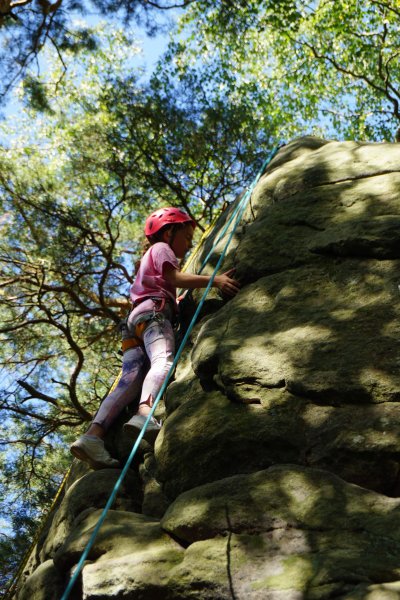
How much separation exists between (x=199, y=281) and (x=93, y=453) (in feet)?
4.08

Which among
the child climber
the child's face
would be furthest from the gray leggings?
the child's face

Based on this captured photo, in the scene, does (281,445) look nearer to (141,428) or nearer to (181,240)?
(141,428)

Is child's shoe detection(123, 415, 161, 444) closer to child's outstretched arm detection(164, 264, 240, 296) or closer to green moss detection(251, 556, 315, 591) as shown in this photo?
child's outstretched arm detection(164, 264, 240, 296)

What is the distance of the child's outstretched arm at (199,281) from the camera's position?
3.93m

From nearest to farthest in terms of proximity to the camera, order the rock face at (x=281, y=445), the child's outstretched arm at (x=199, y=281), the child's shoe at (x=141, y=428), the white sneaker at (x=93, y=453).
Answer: the rock face at (x=281, y=445)
the child's shoe at (x=141, y=428)
the white sneaker at (x=93, y=453)
the child's outstretched arm at (x=199, y=281)

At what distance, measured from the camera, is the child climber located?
11.9 ft

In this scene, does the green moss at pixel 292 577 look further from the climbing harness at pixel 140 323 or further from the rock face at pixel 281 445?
the climbing harness at pixel 140 323

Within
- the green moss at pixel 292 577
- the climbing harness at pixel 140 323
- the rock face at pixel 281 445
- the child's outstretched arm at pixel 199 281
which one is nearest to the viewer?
the green moss at pixel 292 577

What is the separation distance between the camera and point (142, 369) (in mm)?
4047

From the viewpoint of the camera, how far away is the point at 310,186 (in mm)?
4340

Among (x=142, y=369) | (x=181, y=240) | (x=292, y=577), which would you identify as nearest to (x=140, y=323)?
(x=142, y=369)

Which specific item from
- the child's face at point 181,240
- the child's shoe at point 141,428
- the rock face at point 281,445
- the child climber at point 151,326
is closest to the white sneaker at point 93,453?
the child climber at point 151,326

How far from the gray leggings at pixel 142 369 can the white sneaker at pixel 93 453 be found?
0.67 ft

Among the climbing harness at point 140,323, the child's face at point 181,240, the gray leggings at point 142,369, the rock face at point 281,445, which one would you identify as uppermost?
the child's face at point 181,240
